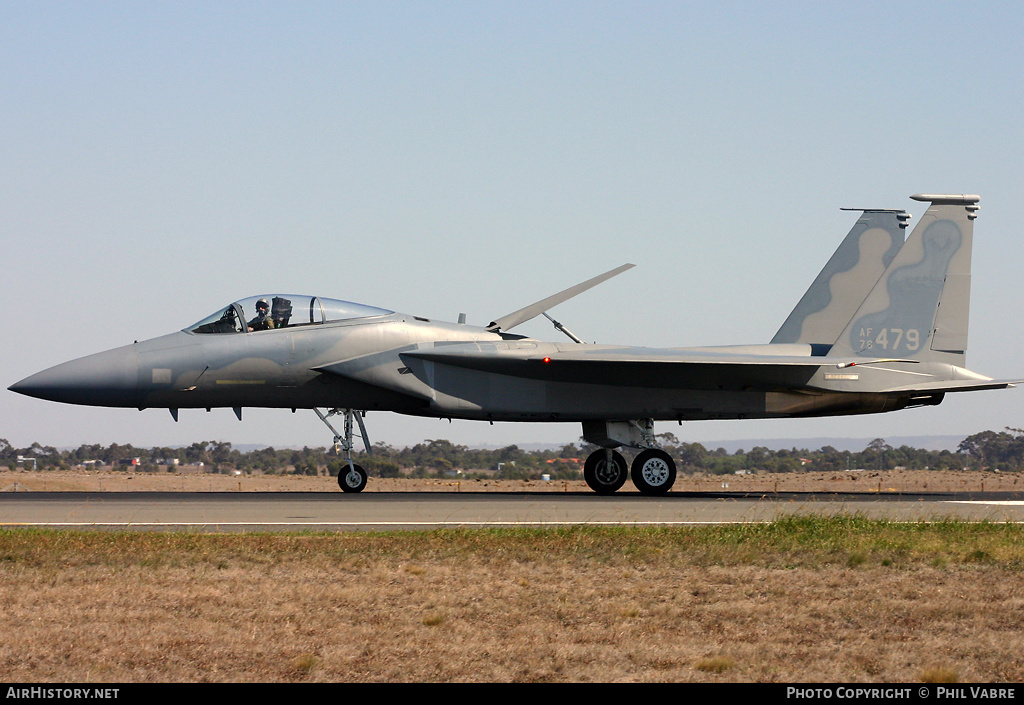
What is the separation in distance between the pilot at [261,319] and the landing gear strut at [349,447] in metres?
1.72

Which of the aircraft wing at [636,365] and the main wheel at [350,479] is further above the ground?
the aircraft wing at [636,365]

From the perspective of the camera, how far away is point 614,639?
19.5 ft

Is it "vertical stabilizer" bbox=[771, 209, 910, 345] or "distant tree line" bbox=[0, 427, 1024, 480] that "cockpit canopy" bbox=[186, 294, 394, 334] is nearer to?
"vertical stabilizer" bbox=[771, 209, 910, 345]

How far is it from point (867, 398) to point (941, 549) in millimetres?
10205

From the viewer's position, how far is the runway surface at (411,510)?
457 inches

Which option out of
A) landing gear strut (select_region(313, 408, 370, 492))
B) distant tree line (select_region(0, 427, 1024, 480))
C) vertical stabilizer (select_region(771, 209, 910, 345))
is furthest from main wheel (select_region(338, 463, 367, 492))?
distant tree line (select_region(0, 427, 1024, 480))

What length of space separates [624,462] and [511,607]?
13299 millimetres

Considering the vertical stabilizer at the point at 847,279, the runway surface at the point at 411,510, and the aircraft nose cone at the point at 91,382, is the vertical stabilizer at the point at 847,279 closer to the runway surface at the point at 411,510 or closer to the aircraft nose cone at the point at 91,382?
the runway surface at the point at 411,510

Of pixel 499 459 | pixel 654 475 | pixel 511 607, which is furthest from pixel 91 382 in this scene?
pixel 499 459

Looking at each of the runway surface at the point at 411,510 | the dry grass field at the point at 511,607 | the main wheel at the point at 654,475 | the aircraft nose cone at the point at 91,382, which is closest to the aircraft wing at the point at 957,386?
the runway surface at the point at 411,510

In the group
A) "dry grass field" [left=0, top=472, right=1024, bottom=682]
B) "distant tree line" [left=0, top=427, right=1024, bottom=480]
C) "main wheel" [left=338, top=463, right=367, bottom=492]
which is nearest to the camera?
"dry grass field" [left=0, top=472, right=1024, bottom=682]

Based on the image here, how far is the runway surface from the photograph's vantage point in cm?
1161

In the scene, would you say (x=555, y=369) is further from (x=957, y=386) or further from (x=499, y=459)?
(x=499, y=459)

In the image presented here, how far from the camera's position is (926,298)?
1973 cm
